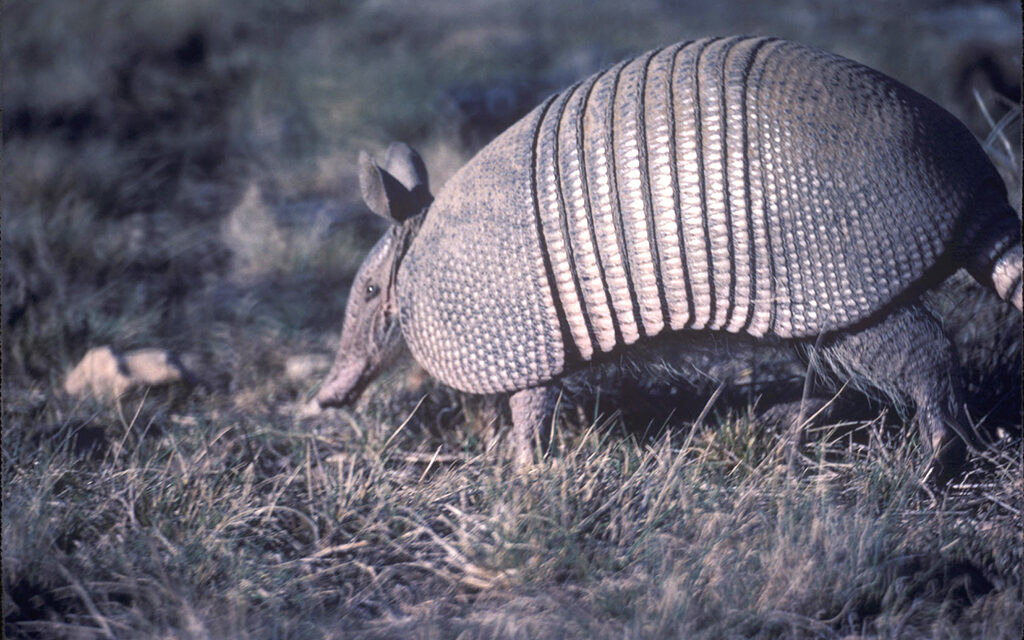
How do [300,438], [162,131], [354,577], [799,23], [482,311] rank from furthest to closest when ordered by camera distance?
[799,23]
[162,131]
[300,438]
[482,311]
[354,577]

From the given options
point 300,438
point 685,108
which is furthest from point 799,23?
point 300,438

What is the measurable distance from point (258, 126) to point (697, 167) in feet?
20.0

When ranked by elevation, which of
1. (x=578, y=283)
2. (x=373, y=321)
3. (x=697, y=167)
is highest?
(x=697, y=167)

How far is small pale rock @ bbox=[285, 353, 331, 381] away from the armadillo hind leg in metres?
2.81

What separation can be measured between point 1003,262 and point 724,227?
3.38 feet

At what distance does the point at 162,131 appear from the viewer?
7648mm

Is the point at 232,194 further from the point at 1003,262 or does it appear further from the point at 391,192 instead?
the point at 1003,262

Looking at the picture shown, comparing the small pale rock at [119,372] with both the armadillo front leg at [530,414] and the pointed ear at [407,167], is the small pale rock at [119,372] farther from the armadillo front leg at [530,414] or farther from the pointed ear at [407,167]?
the armadillo front leg at [530,414]

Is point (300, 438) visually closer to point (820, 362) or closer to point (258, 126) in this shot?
point (820, 362)

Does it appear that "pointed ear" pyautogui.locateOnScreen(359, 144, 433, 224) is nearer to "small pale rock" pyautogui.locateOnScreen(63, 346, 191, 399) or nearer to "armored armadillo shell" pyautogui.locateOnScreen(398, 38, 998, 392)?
"armored armadillo shell" pyautogui.locateOnScreen(398, 38, 998, 392)

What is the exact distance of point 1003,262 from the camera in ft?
9.85

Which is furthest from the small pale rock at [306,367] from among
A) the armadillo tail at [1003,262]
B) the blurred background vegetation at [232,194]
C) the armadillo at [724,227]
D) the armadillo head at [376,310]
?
the armadillo tail at [1003,262]

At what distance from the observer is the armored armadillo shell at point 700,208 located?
2.99 meters

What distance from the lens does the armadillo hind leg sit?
309 cm
